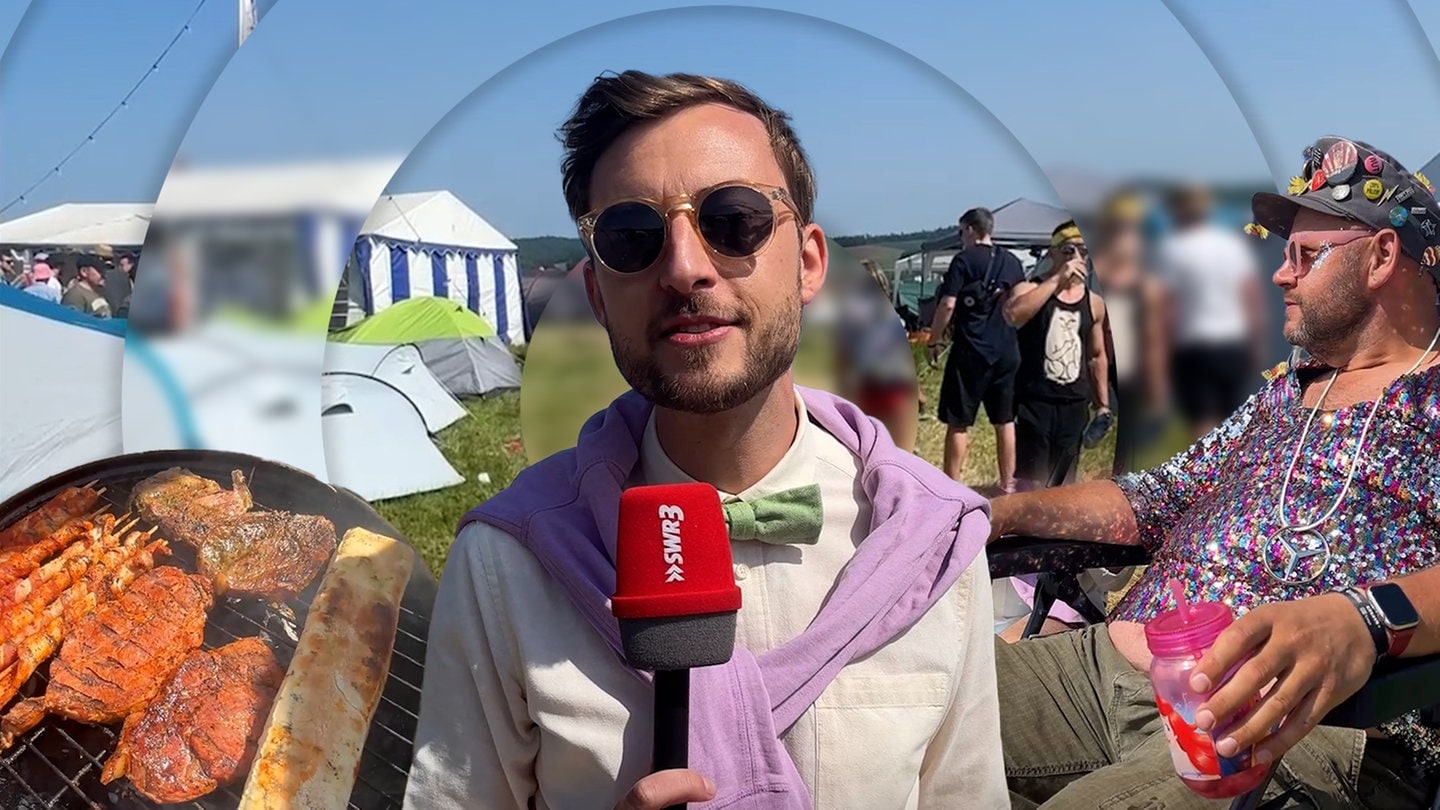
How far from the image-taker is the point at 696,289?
137 cm

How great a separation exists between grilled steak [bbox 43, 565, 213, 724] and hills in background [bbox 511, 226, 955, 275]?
1521mm

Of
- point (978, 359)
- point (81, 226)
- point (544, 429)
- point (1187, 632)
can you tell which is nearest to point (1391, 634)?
point (1187, 632)

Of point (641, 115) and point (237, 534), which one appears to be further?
point (237, 534)

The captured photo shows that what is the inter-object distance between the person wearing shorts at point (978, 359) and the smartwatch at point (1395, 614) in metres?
2.08

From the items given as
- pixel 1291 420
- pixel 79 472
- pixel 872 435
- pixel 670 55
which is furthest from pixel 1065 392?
pixel 79 472

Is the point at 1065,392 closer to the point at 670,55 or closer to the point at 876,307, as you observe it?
the point at 876,307

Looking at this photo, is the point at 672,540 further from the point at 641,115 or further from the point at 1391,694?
the point at 1391,694

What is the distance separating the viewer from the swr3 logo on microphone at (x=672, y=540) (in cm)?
112

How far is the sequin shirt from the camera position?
223 centimetres

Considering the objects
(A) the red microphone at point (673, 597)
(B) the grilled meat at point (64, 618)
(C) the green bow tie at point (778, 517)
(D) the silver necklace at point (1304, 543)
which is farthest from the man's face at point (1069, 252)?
(B) the grilled meat at point (64, 618)

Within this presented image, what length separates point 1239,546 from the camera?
2389mm

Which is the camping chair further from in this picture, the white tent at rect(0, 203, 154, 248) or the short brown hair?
the white tent at rect(0, 203, 154, 248)

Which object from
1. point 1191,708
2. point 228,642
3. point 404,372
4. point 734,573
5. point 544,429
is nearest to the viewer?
point 734,573

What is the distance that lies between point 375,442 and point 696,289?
9.74ft
